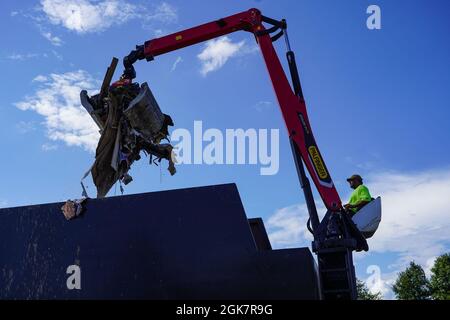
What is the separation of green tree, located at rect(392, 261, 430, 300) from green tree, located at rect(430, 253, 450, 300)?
2.86 ft

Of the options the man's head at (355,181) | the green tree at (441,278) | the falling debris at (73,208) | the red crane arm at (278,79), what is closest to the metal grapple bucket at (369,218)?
the red crane arm at (278,79)

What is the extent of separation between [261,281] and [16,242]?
220 cm

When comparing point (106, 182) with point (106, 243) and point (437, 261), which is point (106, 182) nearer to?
point (106, 243)

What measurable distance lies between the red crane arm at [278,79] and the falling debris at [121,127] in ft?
4.53

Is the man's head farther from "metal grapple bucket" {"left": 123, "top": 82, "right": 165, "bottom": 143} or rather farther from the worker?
"metal grapple bucket" {"left": 123, "top": 82, "right": 165, "bottom": 143}

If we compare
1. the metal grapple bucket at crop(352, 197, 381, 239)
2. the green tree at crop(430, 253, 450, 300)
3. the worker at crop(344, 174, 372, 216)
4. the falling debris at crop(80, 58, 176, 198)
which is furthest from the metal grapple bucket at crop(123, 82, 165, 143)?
the green tree at crop(430, 253, 450, 300)

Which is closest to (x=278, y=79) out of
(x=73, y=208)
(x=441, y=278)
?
(x=73, y=208)

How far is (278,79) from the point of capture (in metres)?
7.30

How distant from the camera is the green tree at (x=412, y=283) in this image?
51250 mm

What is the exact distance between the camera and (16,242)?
4.62 meters

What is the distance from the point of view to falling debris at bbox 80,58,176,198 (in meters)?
7.18

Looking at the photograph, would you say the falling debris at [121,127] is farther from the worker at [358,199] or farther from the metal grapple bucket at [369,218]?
the metal grapple bucket at [369,218]

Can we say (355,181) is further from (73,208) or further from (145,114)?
(73,208)

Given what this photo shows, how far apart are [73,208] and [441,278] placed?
168ft
